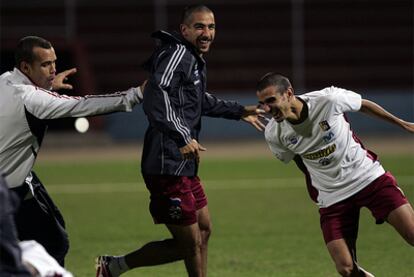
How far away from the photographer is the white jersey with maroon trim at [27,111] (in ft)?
22.9

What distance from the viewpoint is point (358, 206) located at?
758 centimetres

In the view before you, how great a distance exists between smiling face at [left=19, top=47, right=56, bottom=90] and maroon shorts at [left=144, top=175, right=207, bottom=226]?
1.17m

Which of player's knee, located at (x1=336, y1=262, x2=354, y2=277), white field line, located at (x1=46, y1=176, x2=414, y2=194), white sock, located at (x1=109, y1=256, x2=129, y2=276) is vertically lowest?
white field line, located at (x1=46, y1=176, x2=414, y2=194)

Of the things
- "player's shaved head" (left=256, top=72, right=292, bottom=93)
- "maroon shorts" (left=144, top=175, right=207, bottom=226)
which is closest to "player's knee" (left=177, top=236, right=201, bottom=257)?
"maroon shorts" (left=144, top=175, right=207, bottom=226)

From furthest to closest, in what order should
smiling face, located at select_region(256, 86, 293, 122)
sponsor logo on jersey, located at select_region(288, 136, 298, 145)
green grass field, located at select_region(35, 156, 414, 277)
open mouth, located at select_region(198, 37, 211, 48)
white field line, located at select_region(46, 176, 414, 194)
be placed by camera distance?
white field line, located at select_region(46, 176, 414, 194), green grass field, located at select_region(35, 156, 414, 277), open mouth, located at select_region(198, 37, 211, 48), sponsor logo on jersey, located at select_region(288, 136, 298, 145), smiling face, located at select_region(256, 86, 293, 122)

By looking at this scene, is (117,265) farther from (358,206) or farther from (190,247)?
(358,206)

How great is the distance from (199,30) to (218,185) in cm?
816

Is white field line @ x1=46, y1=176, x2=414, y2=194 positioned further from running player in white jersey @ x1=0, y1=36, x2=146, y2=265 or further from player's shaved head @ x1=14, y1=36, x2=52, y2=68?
player's shaved head @ x1=14, y1=36, x2=52, y2=68

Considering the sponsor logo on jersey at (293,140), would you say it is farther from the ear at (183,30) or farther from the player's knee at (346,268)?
the ear at (183,30)

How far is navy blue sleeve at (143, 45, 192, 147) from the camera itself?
7.33 m

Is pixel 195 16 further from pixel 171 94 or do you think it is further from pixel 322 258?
pixel 322 258

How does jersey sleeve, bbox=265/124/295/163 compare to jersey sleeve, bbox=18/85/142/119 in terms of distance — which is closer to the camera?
jersey sleeve, bbox=18/85/142/119

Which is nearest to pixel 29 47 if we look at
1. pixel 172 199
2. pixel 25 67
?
pixel 25 67

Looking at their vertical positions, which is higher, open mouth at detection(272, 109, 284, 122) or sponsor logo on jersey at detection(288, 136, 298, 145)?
open mouth at detection(272, 109, 284, 122)
